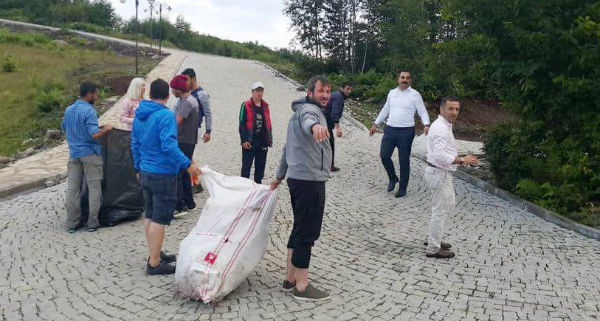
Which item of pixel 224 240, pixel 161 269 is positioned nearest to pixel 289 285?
pixel 224 240

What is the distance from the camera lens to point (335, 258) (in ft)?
18.9

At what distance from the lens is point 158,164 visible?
4.95 meters

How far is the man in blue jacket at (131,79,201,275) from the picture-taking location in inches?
192

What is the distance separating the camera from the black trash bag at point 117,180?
6703 mm

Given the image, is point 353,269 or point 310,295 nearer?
point 310,295

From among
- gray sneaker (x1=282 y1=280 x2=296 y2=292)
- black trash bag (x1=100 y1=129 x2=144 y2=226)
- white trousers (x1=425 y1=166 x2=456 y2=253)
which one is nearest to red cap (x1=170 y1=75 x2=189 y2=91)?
black trash bag (x1=100 y1=129 x2=144 y2=226)

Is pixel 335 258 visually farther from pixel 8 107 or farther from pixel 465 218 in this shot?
pixel 8 107

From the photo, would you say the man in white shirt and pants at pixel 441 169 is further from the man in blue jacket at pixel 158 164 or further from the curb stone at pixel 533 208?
the man in blue jacket at pixel 158 164

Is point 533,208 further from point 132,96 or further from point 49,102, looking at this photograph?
point 49,102

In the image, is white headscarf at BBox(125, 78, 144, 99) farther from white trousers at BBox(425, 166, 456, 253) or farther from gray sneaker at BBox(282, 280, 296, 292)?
white trousers at BBox(425, 166, 456, 253)

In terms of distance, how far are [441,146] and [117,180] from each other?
4.06 m

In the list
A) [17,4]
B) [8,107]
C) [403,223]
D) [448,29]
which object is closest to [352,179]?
[403,223]

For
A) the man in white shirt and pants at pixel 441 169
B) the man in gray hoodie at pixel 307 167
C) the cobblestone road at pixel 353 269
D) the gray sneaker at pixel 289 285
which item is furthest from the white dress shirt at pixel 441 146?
the gray sneaker at pixel 289 285

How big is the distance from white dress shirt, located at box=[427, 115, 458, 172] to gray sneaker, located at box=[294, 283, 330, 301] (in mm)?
1998
